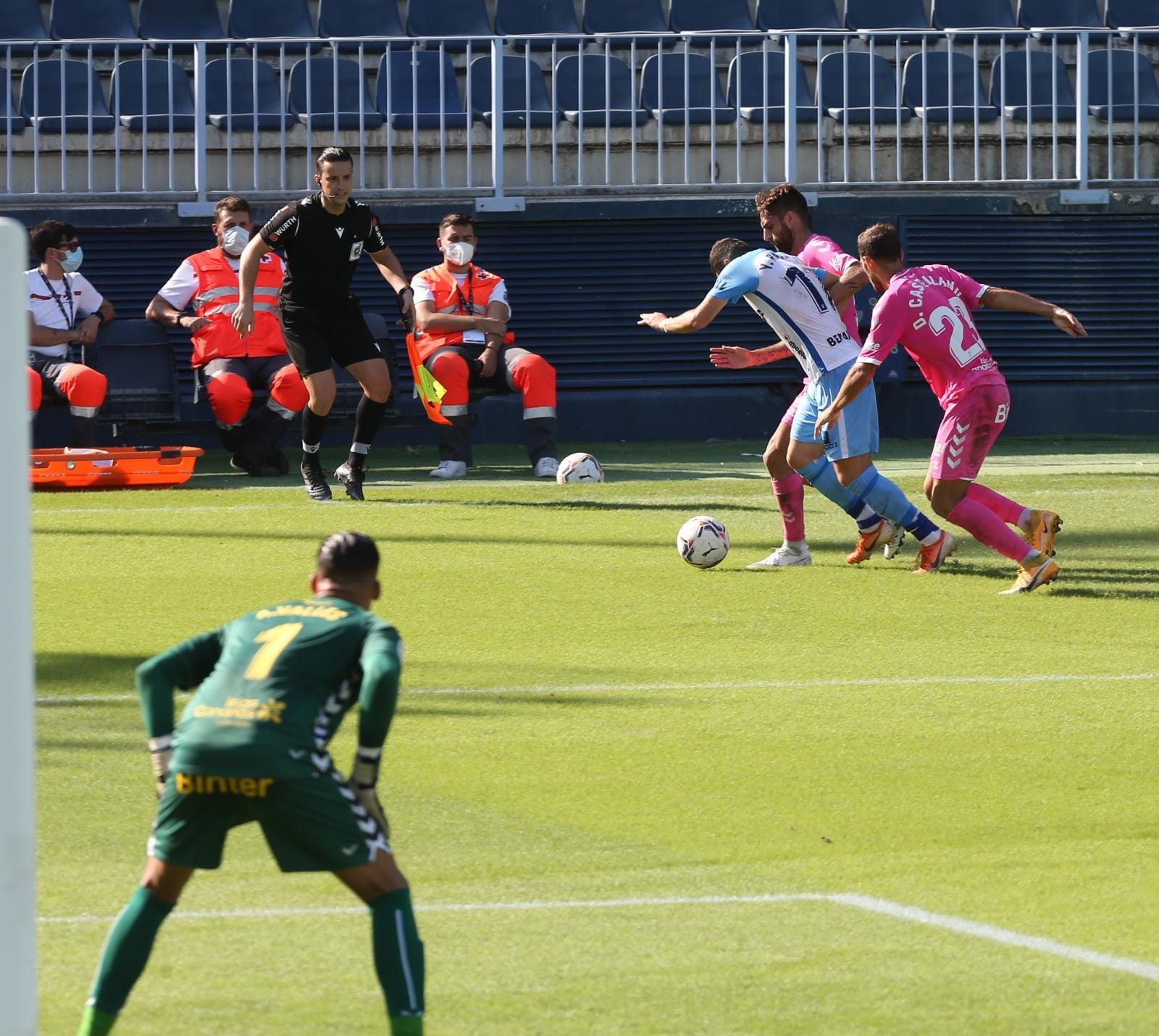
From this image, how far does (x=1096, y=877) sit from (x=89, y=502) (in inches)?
388

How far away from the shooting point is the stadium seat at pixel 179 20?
2133 centimetres

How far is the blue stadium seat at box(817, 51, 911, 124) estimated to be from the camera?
65.1 feet

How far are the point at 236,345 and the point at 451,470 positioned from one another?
6.53 ft

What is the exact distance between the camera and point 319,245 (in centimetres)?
1348

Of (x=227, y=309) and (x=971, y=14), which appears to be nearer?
(x=227, y=309)

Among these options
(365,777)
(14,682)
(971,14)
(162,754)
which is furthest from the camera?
(971,14)

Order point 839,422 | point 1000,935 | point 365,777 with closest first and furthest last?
point 365,777
point 1000,935
point 839,422

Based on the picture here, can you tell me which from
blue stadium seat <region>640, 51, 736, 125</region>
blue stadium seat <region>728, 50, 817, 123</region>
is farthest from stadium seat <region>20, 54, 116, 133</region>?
blue stadium seat <region>728, 50, 817, 123</region>

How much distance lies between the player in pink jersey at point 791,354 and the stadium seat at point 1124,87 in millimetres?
9635

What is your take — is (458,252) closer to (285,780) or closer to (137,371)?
(137,371)

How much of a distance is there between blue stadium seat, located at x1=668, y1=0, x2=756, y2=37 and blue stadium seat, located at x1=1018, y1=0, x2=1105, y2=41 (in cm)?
302

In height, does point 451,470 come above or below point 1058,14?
below

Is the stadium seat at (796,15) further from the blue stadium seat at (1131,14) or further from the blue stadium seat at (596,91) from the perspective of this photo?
the blue stadium seat at (1131,14)

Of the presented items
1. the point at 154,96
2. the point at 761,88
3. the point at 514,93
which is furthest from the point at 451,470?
the point at 761,88
